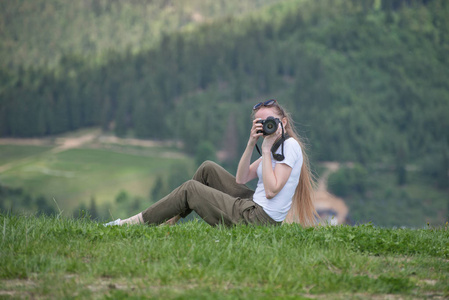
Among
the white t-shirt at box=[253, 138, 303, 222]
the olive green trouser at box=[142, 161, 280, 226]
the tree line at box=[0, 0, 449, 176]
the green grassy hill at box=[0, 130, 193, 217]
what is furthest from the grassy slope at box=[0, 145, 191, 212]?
the white t-shirt at box=[253, 138, 303, 222]

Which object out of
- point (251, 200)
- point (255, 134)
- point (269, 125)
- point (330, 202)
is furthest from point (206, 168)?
point (330, 202)

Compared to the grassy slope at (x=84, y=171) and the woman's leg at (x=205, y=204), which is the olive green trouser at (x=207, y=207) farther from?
the grassy slope at (x=84, y=171)

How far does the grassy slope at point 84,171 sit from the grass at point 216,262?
12752 cm

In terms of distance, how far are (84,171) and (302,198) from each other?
487 feet

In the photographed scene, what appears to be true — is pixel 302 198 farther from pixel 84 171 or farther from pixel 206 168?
pixel 84 171

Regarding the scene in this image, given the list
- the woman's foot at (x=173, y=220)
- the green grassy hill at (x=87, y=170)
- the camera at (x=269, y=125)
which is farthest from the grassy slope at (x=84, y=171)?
the camera at (x=269, y=125)

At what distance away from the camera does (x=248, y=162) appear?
5586 mm

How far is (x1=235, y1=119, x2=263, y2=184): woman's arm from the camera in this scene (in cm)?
537

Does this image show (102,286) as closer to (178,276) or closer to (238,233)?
(178,276)

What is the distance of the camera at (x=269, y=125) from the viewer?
5.35 m

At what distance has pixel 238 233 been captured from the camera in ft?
16.2

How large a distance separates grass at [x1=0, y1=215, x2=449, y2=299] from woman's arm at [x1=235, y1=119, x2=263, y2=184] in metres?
0.68

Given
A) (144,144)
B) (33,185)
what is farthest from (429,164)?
(33,185)

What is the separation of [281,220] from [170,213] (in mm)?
1058
